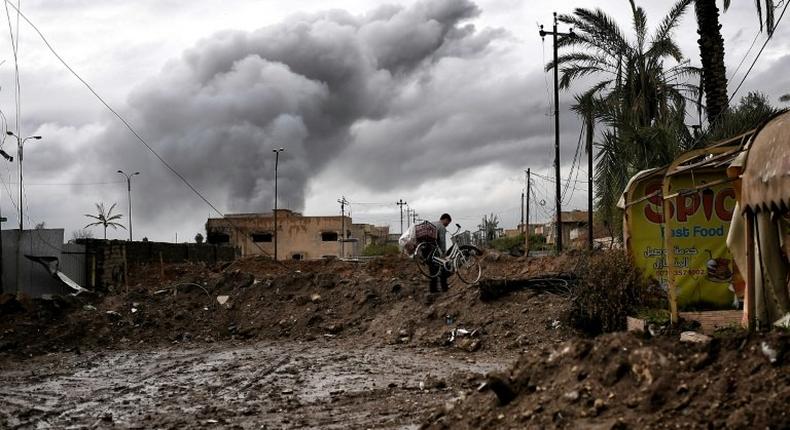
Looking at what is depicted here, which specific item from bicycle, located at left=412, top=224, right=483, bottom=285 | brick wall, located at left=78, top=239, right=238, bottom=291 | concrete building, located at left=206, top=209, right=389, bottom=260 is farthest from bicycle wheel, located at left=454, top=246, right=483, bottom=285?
concrete building, located at left=206, top=209, right=389, bottom=260

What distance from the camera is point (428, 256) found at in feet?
57.5

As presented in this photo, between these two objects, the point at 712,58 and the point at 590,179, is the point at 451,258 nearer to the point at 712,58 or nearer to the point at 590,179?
the point at 712,58

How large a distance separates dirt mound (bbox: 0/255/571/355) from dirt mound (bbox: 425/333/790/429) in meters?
8.20

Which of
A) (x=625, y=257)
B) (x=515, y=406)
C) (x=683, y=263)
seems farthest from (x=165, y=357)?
(x=515, y=406)

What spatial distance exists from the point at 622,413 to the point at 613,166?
17.7m

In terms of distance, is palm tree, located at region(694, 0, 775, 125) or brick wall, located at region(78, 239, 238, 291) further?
brick wall, located at region(78, 239, 238, 291)

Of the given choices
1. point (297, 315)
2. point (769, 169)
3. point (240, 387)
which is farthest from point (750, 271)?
point (297, 315)

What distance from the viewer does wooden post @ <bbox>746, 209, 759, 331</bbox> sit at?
8.97m

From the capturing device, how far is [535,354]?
6.43 m

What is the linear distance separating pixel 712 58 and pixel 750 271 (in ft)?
33.1

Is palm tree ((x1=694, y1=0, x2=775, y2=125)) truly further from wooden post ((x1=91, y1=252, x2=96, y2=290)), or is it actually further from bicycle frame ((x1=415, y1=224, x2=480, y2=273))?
wooden post ((x1=91, y1=252, x2=96, y2=290))

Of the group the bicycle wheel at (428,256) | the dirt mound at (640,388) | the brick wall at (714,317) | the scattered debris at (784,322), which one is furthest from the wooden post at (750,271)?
the bicycle wheel at (428,256)

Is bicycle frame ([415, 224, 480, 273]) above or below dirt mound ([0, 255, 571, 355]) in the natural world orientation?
above

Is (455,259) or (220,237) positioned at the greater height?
(220,237)
